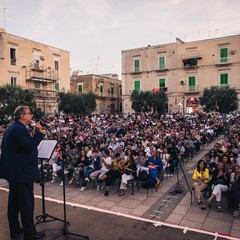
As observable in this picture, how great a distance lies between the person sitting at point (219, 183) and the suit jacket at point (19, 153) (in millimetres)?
4444

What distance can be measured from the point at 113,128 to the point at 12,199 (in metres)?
14.1

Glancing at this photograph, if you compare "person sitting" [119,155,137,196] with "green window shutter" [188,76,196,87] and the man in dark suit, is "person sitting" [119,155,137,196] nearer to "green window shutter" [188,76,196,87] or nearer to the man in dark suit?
the man in dark suit

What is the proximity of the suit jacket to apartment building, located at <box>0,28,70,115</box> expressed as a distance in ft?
78.0

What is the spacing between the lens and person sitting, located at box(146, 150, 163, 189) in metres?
7.58

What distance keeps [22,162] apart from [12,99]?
781 inches

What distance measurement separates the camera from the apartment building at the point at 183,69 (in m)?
32.9

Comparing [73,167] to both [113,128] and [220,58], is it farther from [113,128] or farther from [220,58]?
[220,58]

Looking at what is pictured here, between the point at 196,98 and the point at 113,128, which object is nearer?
the point at 113,128

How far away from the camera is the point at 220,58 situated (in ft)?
109

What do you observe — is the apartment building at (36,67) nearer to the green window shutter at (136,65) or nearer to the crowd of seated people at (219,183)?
the green window shutter at (136,65)

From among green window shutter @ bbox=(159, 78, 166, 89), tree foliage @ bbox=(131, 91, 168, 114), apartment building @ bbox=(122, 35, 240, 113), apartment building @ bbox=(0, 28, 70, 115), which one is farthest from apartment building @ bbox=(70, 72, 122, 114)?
green window shutter @ bbox=(159, 78, 166, 89)

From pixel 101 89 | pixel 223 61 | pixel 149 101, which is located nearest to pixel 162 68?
pixel 149 101

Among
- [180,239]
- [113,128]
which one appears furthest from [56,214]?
[113,128]

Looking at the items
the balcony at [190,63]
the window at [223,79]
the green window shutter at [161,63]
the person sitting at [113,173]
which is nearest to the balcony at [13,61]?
the green window shutter at [161,63]
